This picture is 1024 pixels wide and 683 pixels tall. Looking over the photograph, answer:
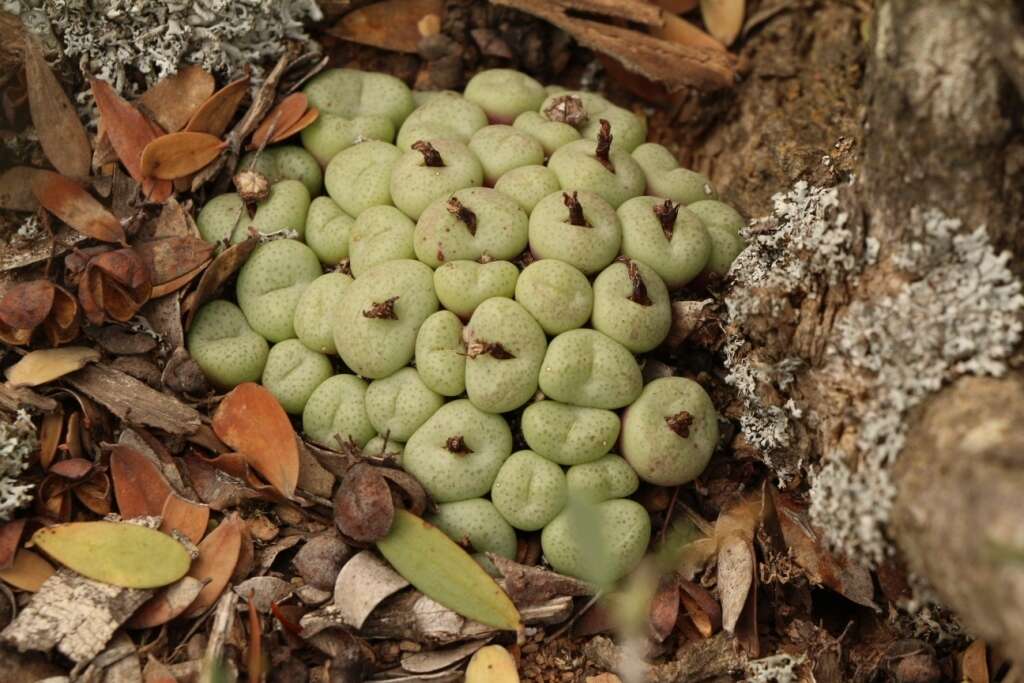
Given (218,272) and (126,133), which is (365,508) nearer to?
(218,272)

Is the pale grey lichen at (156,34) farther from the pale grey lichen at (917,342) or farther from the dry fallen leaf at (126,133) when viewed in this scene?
the pale grey lichen at (917,342)

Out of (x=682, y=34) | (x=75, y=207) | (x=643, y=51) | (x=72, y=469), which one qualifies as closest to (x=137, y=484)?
(x=72, y=469)

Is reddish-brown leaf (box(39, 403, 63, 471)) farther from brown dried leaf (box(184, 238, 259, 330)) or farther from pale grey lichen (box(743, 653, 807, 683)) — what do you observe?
pale grey lichen (box(743, 653, 807, 683))

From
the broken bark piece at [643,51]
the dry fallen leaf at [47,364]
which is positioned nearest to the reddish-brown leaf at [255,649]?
the dry fallen leaf at [47,364]

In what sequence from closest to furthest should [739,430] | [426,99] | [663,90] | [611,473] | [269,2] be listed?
[611,473]
[739,430]
[269,2]
[426,99]
[663,90]

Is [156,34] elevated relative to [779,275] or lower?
lower

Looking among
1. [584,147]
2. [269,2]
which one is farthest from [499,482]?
[269,2]

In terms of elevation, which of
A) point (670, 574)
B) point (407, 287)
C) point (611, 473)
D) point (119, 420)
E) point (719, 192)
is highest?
point (719, 192)

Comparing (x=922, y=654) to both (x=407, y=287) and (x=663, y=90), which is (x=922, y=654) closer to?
(x=407, y=287)
